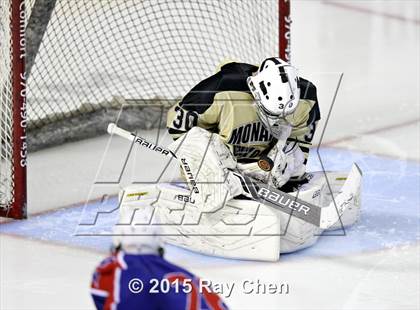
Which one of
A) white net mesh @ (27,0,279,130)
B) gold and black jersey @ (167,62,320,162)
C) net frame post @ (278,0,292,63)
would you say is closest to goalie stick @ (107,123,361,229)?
gold and black jersey @ (167,62,320,162)

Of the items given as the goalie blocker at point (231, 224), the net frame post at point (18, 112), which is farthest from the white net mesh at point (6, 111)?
the goalie blocker at point (231, 224)

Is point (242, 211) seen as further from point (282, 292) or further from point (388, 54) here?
point (388, 54)

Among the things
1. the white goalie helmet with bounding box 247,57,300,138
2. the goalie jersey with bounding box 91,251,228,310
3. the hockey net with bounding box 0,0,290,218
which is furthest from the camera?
the hockey net with bounding box 0,0,290,218

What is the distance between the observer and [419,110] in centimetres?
583

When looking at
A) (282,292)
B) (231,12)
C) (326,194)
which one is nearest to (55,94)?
(231,12)

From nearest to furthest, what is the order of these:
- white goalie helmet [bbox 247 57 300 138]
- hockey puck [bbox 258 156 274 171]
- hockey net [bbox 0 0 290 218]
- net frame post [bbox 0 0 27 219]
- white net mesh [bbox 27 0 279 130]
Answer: white goalie helmet [bbox 247 57 300 138] → hockey puck [bbox 258 156 274 171] → net frame post [bbox 0 0 27 219] → hockey net [bbox 0 0 290 218] → white net mesh [bbox 27 0 279 130]

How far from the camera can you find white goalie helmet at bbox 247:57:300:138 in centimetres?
412

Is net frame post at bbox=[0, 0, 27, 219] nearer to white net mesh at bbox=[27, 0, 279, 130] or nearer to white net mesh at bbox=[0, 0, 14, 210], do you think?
white net mesh at bbox=[0, 0, 14, 210]

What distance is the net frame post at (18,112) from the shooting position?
14.6 feet

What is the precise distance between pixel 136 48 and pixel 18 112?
160 centimetres

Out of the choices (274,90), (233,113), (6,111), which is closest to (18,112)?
(6,111)

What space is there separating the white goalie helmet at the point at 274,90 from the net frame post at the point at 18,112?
0.76m

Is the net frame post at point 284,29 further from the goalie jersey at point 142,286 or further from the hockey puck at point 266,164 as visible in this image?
the goalie jersey at point 142,286

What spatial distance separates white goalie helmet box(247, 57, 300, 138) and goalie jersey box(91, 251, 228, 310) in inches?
70.4
